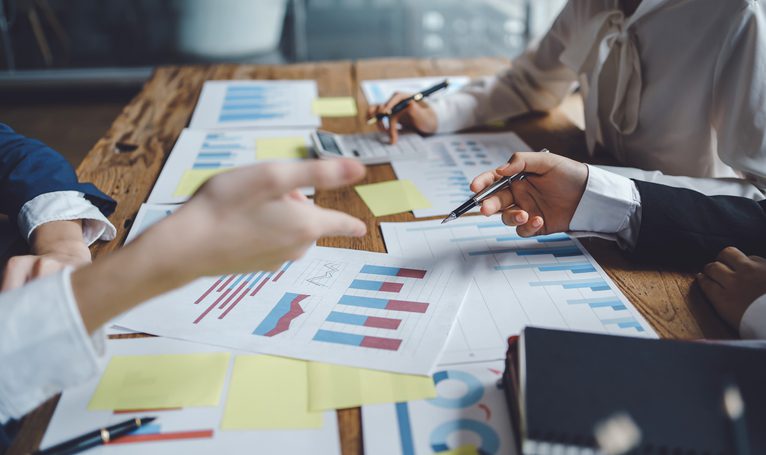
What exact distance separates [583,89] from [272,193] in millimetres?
1060

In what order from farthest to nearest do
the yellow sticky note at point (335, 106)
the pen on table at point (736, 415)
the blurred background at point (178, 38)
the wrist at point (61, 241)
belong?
the blurred background at point (178, 38) → the yellow sticky note at point (335, 106) → the wrist at point (61, 241) → the pen on table at point (736, 415)

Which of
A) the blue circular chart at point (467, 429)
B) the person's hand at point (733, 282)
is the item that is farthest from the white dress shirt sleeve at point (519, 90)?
the blue circular chart at point (467, 429)

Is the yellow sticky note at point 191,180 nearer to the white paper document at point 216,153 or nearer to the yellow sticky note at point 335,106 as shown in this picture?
the white paper document at point 216,153

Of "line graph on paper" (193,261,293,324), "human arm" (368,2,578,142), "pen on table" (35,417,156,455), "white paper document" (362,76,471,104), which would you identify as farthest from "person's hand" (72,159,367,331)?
"white paper document" (362,76,471,104)

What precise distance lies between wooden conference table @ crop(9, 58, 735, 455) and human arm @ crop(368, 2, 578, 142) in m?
0.05

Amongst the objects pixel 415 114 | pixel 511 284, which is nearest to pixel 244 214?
pixel 511 284

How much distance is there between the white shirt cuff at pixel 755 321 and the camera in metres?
0.70

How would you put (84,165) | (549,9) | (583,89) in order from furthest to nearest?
(549,9) < (583,89) < (84,165)

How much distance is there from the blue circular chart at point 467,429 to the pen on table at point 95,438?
0.29 metres

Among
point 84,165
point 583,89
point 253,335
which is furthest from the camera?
point 583,89

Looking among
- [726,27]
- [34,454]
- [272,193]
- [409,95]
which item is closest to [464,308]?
[272,193]

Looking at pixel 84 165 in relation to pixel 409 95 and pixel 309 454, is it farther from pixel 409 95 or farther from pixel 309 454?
pixel 309 454

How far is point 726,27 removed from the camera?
99 cm

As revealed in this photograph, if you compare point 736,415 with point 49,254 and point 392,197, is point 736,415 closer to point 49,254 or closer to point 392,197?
point 392,197
